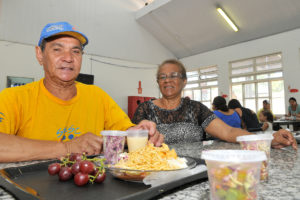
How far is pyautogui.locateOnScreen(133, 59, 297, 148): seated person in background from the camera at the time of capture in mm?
1979

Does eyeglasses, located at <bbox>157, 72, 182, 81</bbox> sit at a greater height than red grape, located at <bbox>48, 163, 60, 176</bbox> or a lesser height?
greater

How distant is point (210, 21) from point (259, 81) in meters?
3.30

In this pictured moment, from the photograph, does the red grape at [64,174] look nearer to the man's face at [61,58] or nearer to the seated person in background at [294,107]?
the man's face at [61,58]

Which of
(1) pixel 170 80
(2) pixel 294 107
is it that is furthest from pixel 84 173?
(2) pixel 294 107

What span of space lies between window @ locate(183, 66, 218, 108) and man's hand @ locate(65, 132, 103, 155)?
33.5 ft

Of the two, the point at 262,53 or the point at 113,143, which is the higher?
the point at 262,53

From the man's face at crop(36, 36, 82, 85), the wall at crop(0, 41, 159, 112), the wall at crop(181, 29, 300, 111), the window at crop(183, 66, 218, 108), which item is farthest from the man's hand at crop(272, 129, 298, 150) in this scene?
the window at crop(183, 66, 218, 108)

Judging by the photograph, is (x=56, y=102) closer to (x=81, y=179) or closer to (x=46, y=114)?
(x=46, y=114)

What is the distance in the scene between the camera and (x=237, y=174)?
45cm

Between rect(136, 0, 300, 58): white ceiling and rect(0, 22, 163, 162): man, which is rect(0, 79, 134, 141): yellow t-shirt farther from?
rect(136, 0, 300, 58): white ceiling

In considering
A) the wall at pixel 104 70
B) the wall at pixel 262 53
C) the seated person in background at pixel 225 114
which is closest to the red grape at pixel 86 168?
the seated person in background at pixel 225 114

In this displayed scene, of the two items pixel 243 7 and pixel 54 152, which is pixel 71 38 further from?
pixel 243 7

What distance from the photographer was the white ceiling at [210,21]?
7.98 metres

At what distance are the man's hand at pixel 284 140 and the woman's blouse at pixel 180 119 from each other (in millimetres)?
653
